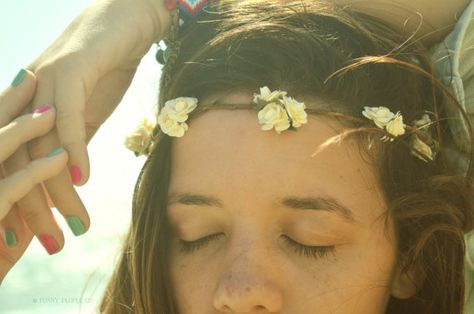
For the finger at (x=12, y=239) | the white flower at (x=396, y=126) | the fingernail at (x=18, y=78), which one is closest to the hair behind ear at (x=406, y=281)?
the white flower at (x=396, y=126)

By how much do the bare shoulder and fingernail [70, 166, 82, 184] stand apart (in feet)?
3.35

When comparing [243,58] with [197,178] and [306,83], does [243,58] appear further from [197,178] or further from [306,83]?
[197,178]

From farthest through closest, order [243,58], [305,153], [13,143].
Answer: [243,58]
[305,153]
[13,143]

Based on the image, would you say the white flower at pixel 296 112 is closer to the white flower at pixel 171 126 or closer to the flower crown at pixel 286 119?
the flower crown at pixel 286 119

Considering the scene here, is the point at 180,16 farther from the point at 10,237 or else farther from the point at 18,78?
the point at 10,237

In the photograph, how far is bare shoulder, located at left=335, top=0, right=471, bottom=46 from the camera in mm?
2395

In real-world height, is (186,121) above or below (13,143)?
below

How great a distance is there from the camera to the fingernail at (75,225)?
2.01 metres

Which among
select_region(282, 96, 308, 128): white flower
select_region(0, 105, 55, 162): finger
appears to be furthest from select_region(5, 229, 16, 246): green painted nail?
select_region(282, 96, 308, 128): white flower

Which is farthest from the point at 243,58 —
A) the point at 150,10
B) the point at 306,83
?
the point at 150,10

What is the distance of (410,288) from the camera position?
7.55 ft

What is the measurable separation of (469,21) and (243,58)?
2.61 feet

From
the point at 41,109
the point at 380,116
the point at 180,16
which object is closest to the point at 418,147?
the point at 380,116

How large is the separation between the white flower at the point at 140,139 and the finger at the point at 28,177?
1.54 ft
